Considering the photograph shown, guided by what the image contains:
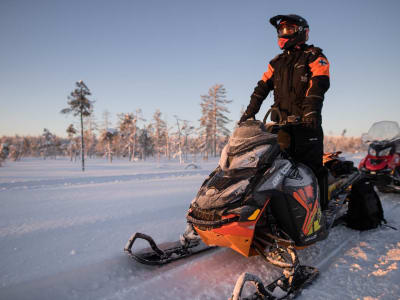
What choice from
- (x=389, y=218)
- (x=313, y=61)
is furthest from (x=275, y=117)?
(x=389, y=218)

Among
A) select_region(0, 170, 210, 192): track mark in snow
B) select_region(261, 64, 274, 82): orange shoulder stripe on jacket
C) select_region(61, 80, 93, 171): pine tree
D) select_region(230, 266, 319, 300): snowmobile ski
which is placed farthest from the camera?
select_region(61, 80, 93, 171): pine tree

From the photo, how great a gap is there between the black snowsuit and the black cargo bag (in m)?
1.20

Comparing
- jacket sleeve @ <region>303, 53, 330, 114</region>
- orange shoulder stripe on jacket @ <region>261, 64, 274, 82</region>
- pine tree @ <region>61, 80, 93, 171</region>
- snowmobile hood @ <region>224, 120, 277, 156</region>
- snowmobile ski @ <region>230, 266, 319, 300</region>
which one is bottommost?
snowmobile ski @ <region>230, 266, 319, 300</region>

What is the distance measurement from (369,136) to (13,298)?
312 inches

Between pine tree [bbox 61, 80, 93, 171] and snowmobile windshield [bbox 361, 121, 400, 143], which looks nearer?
snowmobile windshield [bbox 361, 121, 400, 143]

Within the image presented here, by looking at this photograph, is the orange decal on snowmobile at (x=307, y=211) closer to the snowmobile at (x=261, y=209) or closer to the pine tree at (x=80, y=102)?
the snowmobile at (x=261, y=209)

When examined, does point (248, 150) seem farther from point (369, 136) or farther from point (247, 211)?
point (369, 136)

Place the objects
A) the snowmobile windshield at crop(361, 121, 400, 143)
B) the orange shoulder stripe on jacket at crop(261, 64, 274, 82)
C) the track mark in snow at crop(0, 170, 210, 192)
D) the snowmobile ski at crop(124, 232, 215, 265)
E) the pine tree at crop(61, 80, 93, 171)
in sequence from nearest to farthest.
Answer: the snowmobile ski at crop(124, 232, 215, 265) < the orange shoulder stripe on jacket at crop(261, 64, 274, 82) < the snowmobile windshield at crop(361, 121, 400, 143) < the track mark in snow at crop(0, 170, 210, 192) < the pine tree at crop(61, 80, 93, 171)

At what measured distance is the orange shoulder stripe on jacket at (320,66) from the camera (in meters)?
2.50

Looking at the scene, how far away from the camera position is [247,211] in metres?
1.76

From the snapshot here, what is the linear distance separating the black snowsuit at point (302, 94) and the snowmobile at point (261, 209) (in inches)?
8.1

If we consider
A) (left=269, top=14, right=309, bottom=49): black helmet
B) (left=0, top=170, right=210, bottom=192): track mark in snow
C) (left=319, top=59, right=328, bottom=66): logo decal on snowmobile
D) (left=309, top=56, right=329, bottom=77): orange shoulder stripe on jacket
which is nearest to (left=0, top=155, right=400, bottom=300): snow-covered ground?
(left=309, top=56, right=329, bottom=77): orange shoulder stripe on jacket

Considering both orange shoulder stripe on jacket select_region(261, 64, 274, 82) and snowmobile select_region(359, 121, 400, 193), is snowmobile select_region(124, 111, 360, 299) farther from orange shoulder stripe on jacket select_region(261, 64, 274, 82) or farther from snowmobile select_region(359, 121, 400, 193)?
snowmobile select_region(359, 121, 400, 193)

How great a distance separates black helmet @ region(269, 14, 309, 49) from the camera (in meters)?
2.67
